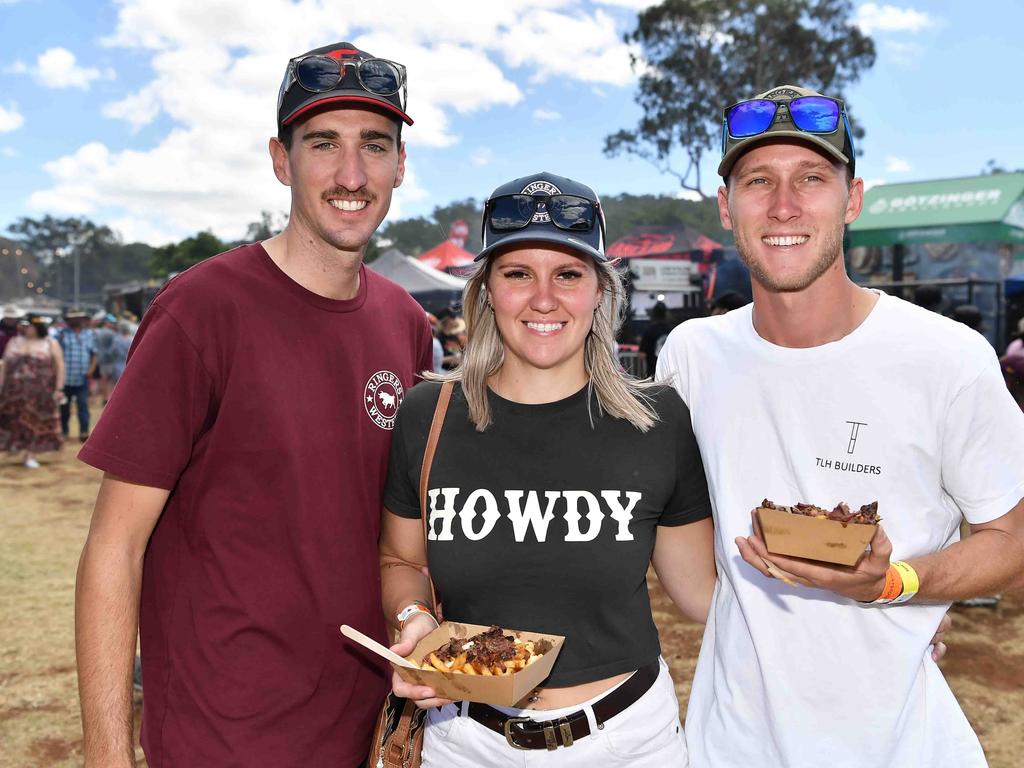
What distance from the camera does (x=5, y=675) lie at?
19.6 feet

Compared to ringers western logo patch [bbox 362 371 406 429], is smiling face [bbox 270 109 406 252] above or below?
above

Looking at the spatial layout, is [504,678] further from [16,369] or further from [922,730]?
[16,369]

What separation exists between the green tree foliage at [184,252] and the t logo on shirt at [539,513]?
65.8 metres

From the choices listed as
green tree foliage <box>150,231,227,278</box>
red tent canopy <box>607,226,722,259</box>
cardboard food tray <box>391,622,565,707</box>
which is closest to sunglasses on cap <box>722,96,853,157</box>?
cardboard food tray <box>391,622,565,707</box>

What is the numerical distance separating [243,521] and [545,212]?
132cm

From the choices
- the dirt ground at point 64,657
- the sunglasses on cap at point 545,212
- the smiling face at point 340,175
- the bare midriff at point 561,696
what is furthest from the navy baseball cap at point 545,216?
the dirt ground at point 64,657

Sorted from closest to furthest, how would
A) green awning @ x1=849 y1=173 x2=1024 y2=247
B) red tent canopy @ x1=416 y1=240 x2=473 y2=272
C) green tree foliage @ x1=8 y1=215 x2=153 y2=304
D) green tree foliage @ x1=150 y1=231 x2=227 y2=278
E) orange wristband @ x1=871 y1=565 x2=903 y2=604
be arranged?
orange wristband @ x1=871 y1=565 x2=903 y2=604, green awning @ x1=849 y1=173 x2=1024 y2=247, red tent canopy @ x1=416 y1=240 x2=473 y2=272, green tree foliage @ x1=150 y1=231 x2=227 y2=278, green tree foliage @ x1=8 y1=215 x2=153 y2=304

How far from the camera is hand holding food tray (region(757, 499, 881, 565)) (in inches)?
68.0

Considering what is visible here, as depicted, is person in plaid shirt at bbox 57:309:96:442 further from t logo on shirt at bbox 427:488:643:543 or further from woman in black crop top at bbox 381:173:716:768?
t logo on shirt at bbox 427:488:643:543

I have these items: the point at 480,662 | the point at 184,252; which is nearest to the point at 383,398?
the point at 480,662

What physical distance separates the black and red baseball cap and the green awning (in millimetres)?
15223

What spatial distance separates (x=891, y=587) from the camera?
1.93 m

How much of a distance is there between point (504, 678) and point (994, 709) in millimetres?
4983

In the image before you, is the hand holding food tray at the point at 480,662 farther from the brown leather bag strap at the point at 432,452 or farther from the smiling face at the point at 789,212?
the smiling face at the point at 789,212
